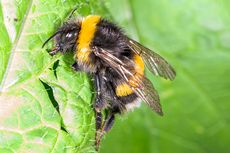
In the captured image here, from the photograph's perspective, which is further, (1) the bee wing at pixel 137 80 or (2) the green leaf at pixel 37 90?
(1) the bee wing at pixel 137 80

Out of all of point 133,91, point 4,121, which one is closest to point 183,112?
point 133,91

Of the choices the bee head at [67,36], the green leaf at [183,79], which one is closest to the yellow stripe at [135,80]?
the bee head at [67,36]

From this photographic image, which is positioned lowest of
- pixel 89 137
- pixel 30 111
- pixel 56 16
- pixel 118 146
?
pixel 118 146

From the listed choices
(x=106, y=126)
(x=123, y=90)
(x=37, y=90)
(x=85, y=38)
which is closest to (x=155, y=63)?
(x=123, y=90)

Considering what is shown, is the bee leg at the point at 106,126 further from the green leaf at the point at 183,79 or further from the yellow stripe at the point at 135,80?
the green leaf at the point at 183,79

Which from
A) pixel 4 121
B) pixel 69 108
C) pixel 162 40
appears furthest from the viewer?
pixel 162 40

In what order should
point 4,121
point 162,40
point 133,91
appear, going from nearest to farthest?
point 4,121, point 133,91, point 162,40

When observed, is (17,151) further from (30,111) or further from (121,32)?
(121,32)
